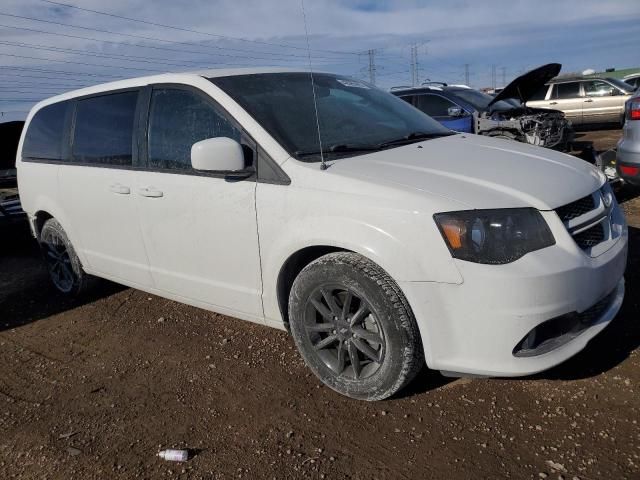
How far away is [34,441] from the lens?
2.85 meters

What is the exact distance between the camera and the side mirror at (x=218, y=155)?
293cm

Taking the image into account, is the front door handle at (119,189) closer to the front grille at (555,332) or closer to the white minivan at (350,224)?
the white minivan at (350,224)

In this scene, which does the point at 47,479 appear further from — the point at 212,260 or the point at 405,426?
the point at 405,426

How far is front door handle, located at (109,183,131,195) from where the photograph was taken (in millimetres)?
3756

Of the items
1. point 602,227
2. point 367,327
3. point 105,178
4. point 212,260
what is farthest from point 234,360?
point 602,227

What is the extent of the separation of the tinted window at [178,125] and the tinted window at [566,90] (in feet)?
46.9

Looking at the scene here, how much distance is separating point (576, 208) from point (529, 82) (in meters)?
6.34

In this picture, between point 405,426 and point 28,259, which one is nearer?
point 405,426

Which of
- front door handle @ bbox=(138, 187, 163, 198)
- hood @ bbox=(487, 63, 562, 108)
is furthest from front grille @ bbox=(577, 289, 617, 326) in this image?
hood @ bbox=(487, 63, 562, 108)

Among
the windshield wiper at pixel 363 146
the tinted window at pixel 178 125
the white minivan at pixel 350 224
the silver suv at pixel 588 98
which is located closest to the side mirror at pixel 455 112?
the white minivan at pixel 350 224

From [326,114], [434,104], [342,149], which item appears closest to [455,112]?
[434,104]

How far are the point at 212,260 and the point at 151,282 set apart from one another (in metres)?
0.80

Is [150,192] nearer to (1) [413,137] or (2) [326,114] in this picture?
(2) [326,114]

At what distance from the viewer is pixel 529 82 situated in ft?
27.3
